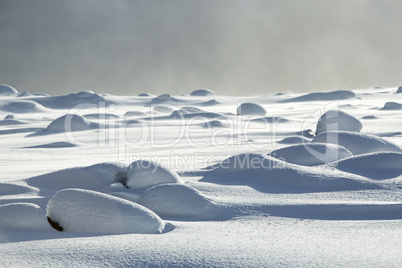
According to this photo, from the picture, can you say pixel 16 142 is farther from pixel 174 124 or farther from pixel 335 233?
pixel 335 233

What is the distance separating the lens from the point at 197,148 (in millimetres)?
4699

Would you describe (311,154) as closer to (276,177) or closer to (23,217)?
(276,177)

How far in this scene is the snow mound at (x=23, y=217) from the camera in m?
1.83

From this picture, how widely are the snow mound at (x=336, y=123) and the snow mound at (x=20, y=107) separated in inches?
340

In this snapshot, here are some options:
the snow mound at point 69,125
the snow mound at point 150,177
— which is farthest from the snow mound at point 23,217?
the snow mound at point 69,125

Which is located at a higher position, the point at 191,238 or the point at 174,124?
the point at 174,124

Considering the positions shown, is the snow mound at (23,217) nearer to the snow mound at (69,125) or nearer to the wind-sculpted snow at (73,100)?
the snow mound at (69,125)

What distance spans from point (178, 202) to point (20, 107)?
1100cm

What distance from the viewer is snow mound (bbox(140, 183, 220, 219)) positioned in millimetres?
2082

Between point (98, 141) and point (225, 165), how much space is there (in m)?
3.19

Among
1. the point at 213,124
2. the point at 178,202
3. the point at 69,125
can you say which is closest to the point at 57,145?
the point at 69,125

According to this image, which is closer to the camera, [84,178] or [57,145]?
[84,178]

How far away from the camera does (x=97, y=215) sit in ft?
5.79

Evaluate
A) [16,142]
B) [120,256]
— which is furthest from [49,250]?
[16,142]
